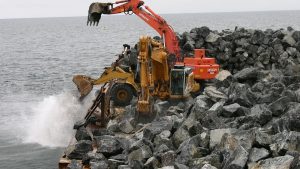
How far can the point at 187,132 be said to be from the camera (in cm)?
1181

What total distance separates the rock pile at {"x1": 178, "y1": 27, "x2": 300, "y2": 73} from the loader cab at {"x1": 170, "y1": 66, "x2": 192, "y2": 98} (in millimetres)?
8980

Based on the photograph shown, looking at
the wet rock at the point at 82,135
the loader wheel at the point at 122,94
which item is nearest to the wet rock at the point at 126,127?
the wet rock at the point at 82,135

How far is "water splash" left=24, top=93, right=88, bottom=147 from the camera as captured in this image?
17.2m

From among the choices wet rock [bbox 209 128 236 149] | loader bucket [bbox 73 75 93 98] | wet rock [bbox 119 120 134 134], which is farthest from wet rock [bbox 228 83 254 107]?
loader bucket [bbox 73 75 93 98]

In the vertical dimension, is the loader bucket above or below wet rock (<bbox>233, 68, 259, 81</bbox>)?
below

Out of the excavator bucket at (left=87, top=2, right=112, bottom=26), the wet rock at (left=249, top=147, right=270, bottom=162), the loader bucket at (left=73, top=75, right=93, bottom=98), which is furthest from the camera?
the loader bucket at (left=73, top=75, right=93, bottom=98)

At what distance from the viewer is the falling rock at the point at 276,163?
8406mm

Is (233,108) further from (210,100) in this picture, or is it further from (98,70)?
(98,70)

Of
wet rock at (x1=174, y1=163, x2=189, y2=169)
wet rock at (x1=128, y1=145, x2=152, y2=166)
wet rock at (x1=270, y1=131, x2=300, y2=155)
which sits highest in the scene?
wet rock at (x1=270, y1=131, x2=300, y2=155)

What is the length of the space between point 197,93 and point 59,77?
22.4 meters

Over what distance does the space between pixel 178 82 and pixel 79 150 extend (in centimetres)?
522

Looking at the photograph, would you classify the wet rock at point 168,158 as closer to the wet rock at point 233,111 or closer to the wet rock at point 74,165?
the wet rock at point 74,165

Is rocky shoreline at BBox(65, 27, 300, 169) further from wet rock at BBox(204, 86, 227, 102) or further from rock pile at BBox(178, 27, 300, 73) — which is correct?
rock pile at BBox(178, 27, 300, 73)

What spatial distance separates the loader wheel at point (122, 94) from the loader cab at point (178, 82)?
1.91 metres
